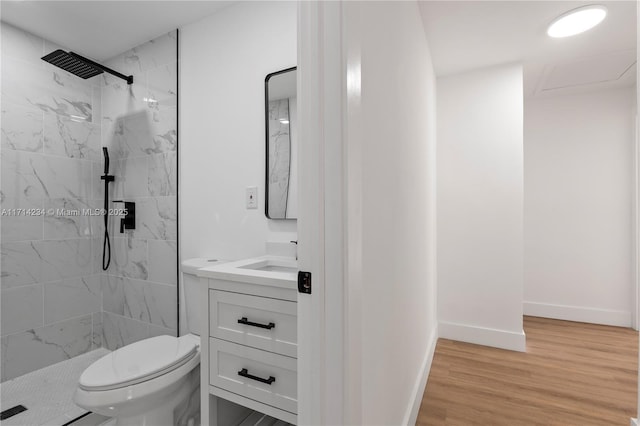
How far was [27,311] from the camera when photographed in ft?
7.00

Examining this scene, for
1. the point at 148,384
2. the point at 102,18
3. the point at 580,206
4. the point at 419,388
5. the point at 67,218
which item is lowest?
the point at 419,388

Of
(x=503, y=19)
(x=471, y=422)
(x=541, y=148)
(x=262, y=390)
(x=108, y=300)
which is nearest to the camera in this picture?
(x=262, y=390)

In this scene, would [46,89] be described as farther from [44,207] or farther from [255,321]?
[255,321]

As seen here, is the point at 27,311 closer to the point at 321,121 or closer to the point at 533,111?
the point at 321,121

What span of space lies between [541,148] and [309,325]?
11.7 feet

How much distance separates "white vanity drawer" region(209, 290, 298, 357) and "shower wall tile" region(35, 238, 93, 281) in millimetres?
1766

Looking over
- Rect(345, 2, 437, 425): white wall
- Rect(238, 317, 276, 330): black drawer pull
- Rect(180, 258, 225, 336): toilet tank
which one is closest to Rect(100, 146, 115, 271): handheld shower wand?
Rect(180, 258, 225, 336): toilet tank

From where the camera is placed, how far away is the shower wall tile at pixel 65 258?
223 centimetres

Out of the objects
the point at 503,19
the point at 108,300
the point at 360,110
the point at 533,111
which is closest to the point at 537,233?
the point at 533,111

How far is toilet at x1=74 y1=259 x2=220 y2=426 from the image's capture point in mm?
1253

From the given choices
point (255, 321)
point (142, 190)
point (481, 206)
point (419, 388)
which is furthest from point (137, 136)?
Answer: point (481, 206)

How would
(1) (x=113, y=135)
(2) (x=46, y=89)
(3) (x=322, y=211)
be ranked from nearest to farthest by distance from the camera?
(3) (x=322, y=211) < (2) (x=46, y=89) < (1) (x=113, y=135)

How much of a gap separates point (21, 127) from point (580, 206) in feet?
15.8

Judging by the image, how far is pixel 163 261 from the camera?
7.13ft
